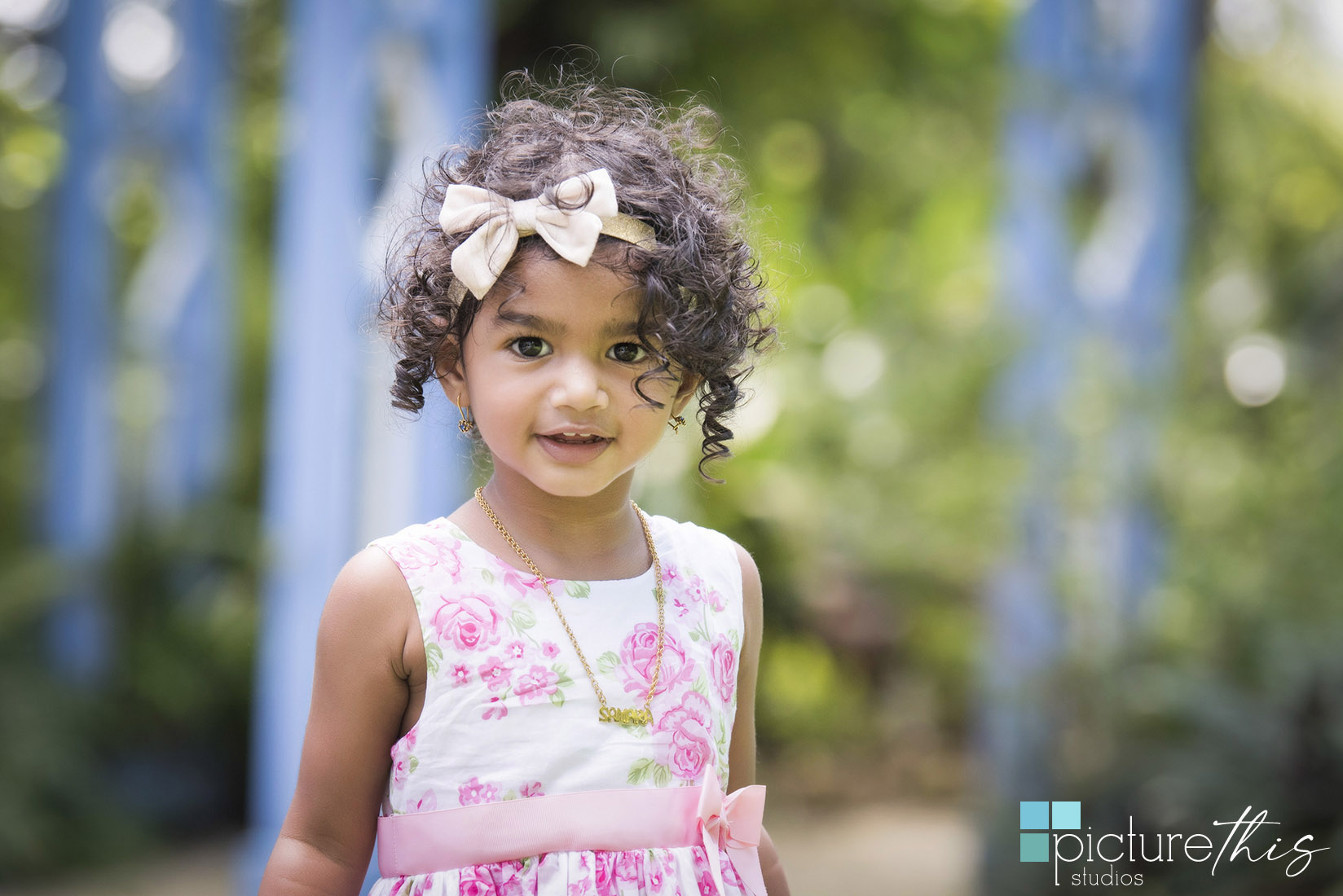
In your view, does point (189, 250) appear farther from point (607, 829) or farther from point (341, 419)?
point (607, 829)

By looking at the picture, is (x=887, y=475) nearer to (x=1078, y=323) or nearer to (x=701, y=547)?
(x=1078, y=323)

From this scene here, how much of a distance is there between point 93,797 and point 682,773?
15.0 feet

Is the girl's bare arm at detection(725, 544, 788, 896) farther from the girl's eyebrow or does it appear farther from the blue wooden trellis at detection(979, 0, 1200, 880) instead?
the blue wooden trellis at detection(979, 0, 1200, 880)

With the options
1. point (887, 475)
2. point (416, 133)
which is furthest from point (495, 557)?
point (887, 475)

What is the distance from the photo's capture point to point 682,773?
1.52 metres

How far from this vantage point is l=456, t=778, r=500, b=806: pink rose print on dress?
1.42 metres

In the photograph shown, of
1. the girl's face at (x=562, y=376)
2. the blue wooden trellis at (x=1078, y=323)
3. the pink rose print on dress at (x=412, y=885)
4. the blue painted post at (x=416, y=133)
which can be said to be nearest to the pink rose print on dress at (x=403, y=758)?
the pink rose print on dress at (x=412, y=885)

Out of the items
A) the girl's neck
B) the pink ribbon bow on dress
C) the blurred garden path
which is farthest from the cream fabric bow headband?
the blurred garden path

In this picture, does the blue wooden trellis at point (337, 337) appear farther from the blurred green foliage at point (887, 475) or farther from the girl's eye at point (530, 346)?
the girl's eye at point (530, 346)

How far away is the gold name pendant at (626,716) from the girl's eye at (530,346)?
423mm

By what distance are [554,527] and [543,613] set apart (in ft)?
0.38

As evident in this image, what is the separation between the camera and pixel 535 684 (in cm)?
146
